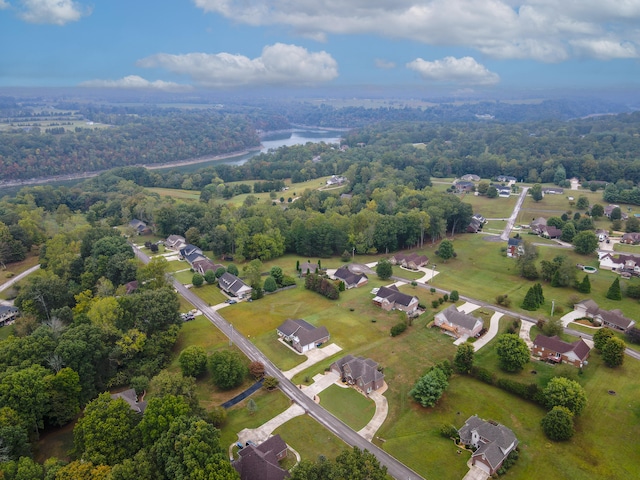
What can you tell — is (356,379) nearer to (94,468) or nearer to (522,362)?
(522,362)

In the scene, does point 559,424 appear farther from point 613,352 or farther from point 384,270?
point 384,270

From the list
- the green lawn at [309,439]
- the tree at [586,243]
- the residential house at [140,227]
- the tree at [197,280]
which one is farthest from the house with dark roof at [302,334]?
the residential house at [140,227]

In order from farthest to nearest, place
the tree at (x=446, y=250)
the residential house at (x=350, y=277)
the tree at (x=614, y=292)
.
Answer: the tree at (x=446, y=250) < the residential house at (x=350, y=277) < the tree at (x=614, y=292)

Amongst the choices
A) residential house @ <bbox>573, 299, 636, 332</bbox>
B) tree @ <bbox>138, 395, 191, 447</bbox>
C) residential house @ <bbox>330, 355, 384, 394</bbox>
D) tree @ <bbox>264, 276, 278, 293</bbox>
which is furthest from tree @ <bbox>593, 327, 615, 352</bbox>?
tree @ <bbox>138, 395, 191, 447</bbox>

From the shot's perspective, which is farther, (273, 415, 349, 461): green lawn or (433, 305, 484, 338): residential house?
(433, 305, 484, 338): residential house

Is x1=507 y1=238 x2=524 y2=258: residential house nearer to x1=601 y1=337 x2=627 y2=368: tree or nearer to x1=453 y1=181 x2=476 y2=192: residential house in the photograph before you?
x1=601 y1=337 x2=627 y2=368: tree

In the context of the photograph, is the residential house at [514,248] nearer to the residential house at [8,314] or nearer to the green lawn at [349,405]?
the green lawn at [349,405]
